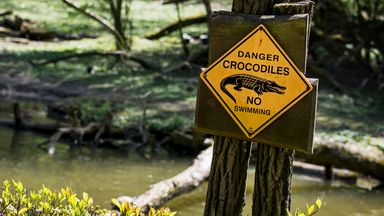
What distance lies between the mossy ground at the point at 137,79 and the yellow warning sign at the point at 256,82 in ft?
26.8

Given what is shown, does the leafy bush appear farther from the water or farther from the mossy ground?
the mossy ground

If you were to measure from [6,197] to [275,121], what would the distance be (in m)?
1.77

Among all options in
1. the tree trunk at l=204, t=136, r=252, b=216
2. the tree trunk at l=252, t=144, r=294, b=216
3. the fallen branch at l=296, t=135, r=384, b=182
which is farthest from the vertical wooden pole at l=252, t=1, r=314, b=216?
the fallen branch at l=296, t=135, r=384, b=182

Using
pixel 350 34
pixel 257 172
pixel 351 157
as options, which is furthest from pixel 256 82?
pixel 350 34

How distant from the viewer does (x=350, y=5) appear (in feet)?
65.8

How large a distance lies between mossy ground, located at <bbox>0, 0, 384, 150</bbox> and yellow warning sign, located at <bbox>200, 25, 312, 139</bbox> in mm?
8155

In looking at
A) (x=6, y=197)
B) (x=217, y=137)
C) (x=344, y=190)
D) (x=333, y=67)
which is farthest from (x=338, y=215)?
(x=333, y=67)

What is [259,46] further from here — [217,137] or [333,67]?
[333,67]

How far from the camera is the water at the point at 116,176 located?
9.74 m

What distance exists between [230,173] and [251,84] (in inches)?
24.8

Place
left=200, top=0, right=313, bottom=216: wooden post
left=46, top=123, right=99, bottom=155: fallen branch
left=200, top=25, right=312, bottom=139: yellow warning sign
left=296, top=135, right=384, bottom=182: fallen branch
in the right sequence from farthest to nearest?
1. left=46, top=123, right=99, bottom=155: fallen branch
2. left=296, top=135, right=384, bottom=182: fallen branch
3. left=200, top=0, right=313, bottom=216: wooden post
4. left=200, top=25, right=312, bottom=139: yellow warning sign

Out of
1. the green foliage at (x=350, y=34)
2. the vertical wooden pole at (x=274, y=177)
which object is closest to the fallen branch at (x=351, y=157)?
the vertical wooden pole at (x=274, y=177)

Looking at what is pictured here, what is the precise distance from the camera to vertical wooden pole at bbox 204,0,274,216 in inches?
201

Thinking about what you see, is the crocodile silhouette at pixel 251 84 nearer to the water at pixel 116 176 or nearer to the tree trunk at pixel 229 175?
the tree trunk at pixel 229 175
